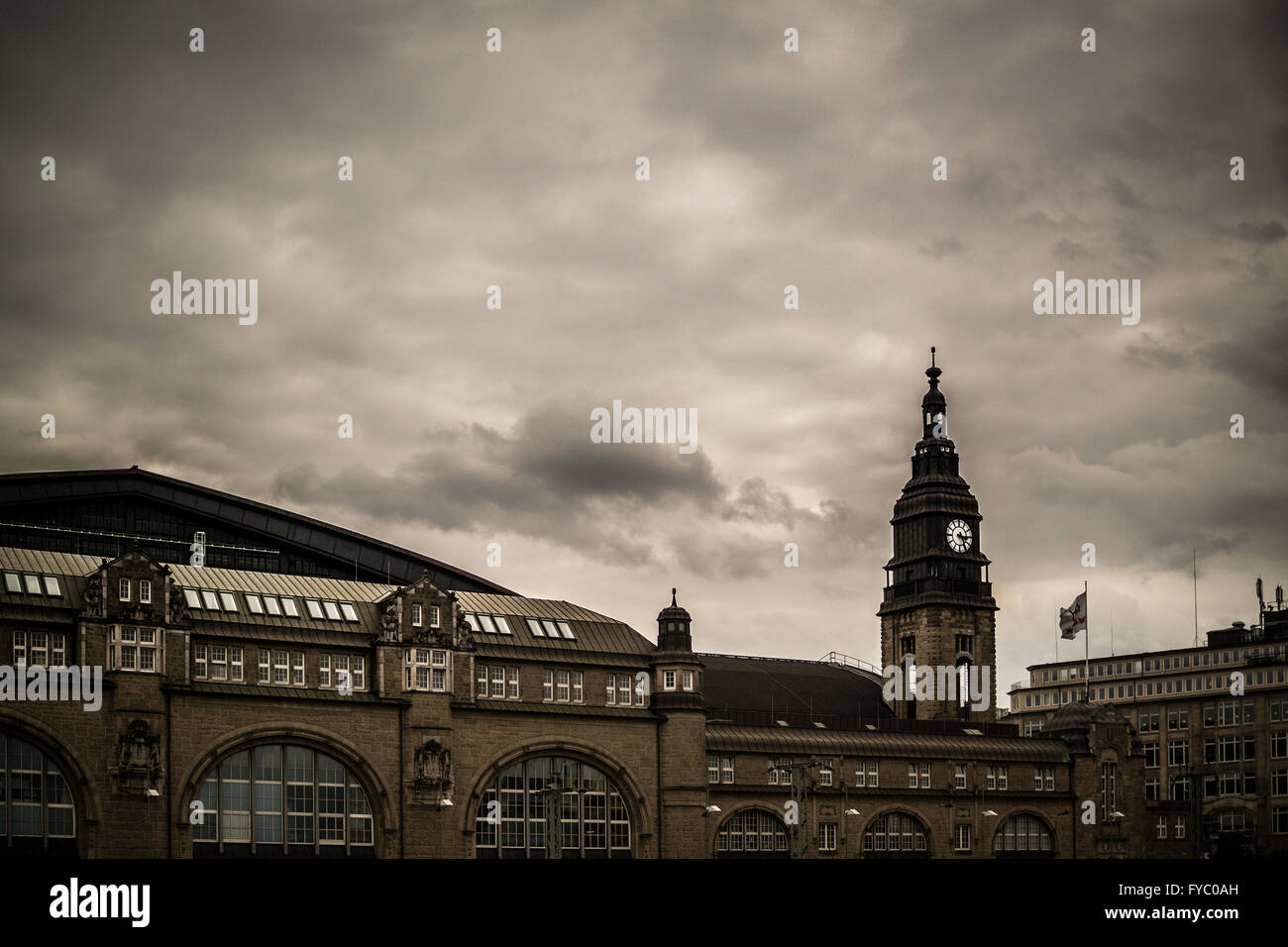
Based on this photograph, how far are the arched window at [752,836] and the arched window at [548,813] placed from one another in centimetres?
838

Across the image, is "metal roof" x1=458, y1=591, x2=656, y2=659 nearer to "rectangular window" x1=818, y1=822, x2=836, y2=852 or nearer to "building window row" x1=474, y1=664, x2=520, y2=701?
"building window row" x1=474, y1=664, x2=520, y2=701

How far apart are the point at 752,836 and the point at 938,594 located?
120 feet

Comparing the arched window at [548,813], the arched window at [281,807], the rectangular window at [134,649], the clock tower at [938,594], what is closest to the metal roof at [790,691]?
the clock tower at [938,594]

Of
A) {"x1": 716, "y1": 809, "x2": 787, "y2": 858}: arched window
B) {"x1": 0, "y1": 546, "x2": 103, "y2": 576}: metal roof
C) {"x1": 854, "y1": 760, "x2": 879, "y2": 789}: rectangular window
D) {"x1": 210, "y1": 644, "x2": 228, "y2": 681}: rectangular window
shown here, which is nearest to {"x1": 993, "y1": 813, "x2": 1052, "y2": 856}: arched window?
{"x1": 854, "y1": 760, "x2": 879, "y2": 789}: rectangular window

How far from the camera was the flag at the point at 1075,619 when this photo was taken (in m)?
130

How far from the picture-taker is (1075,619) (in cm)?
13050

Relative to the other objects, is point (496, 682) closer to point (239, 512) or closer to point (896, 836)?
point (239, 512)

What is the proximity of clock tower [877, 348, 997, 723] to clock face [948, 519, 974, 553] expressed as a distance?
0.08 meters

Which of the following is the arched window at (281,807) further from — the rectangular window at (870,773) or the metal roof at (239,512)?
the rectangular window at (870,773)

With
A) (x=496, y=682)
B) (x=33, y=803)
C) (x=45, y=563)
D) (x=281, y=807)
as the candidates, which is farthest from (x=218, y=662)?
(x=496, y=682)

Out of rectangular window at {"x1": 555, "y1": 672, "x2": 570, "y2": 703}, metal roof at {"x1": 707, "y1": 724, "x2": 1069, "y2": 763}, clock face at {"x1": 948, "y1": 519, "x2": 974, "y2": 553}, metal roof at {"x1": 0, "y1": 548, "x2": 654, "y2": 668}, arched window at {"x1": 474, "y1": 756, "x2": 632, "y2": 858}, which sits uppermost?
clock face at {"x1": 948, "y1": 519, "x2": 974, "y2": 553}

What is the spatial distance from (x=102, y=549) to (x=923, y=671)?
6811cm

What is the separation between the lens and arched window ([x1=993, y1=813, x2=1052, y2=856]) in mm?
124375

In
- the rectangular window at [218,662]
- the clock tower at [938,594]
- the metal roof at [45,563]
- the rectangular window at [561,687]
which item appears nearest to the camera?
the metal roof at [45,563]
